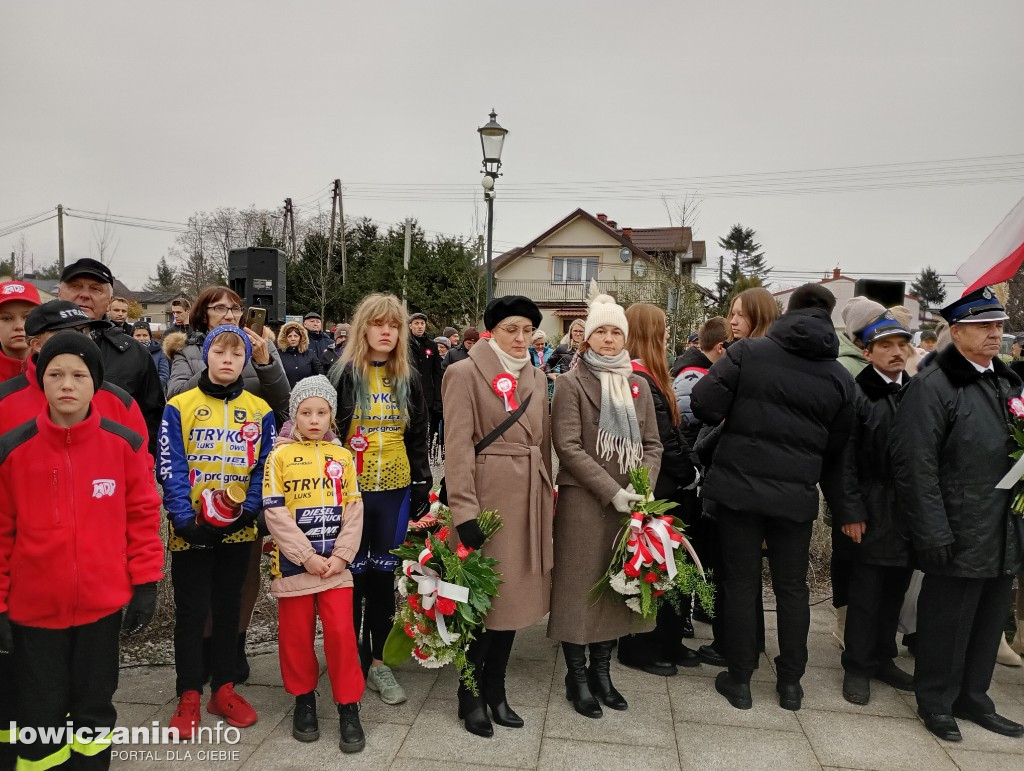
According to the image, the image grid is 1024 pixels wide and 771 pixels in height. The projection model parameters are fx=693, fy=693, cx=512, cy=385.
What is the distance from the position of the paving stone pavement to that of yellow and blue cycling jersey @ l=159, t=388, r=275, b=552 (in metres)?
0.95

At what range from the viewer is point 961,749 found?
133 inches

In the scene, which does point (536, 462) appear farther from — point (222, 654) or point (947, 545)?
point (947, 545)

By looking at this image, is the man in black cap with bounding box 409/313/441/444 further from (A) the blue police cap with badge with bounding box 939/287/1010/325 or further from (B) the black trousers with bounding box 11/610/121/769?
(A) the blue police cap with badge with bounding box 939/287/1010/325

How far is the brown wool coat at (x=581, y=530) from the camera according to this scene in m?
3.64

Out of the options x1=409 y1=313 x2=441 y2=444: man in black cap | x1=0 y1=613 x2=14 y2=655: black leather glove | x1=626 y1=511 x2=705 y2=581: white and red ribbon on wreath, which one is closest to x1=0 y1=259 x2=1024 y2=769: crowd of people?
x1=626 y1=511 x2=705 y2=581: white and red ribbon on wreath

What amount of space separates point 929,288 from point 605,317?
84.4 meters

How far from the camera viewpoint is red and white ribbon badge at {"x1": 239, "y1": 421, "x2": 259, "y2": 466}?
3.45 m

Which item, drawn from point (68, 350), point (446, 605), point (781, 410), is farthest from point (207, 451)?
point (781, 410)

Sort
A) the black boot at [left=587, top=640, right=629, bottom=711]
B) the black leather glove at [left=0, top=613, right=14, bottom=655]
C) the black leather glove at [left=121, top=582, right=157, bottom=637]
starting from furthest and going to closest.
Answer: the black boot at [left=587, top=640, right=629, bottom=711] < the black leather glove at [left=121, top=582, right=157, bottom=637] < the black leather glove at [left=0, top=613, right=14, bottom=655]

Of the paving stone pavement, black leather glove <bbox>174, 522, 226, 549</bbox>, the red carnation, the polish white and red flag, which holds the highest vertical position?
the polish white and red flag

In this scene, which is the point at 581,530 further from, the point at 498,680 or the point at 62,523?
the point at 62,523

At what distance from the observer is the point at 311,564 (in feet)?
10.7

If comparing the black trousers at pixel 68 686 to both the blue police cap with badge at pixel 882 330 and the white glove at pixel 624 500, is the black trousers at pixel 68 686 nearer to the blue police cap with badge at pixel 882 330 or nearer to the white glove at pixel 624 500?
the white glove at pixel 624 500

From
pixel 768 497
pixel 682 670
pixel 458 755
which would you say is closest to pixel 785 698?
pixel 682 670
